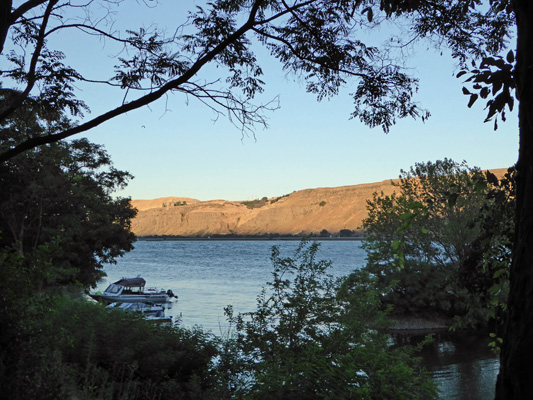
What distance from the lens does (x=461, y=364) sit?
26109mm

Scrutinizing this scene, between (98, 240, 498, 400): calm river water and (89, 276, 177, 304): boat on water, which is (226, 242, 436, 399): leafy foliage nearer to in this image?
(98, 240, 498, 400): calm river water

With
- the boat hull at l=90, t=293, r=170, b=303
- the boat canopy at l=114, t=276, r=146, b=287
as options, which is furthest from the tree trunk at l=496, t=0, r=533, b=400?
the boat canopy at l=114, t=276, r=146, b=287

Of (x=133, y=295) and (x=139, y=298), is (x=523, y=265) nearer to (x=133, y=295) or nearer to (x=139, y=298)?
(x=139, y=298)

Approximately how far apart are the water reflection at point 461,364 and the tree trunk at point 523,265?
671 inches

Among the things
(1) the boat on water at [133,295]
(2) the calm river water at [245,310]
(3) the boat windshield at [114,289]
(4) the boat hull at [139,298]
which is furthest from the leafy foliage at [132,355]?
(3) the boat windshield at [114,289]

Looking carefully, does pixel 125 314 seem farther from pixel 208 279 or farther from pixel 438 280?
pixel 208 279

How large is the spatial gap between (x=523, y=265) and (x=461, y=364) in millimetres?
26133

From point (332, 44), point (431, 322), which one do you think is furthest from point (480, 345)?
point (332, 44)

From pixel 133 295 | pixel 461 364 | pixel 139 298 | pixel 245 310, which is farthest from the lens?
pixel 133 295

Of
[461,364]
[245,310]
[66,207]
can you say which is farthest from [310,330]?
[245,310]

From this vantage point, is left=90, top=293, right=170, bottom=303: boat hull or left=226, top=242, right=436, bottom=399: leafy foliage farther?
left=90, top=293, right=170, bottom=303: boat hull

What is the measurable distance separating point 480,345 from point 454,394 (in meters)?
10.8

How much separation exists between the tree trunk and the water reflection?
1705cm

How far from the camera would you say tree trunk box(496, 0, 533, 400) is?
2273 millimetres
